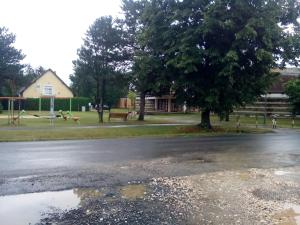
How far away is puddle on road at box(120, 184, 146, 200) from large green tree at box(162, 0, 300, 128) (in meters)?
14.6

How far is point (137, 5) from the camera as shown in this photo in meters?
36.7

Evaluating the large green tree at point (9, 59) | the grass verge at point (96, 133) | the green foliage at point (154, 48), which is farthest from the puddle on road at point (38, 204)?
the large green tree at point (9, 59)

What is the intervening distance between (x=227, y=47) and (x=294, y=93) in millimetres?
15815

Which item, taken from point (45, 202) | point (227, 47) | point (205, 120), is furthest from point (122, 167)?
point (205, 120)

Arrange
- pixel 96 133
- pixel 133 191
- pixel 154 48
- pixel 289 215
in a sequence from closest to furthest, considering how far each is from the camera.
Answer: pixel 289 215 < pixel 133 191 < pixel 96 133 < pixel 154 48

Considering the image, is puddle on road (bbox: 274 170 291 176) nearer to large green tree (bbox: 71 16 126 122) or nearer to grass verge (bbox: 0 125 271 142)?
grass verge (bbox: 0 125 271 142)

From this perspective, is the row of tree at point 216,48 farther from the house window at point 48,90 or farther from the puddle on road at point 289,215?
the house window at point 48,90

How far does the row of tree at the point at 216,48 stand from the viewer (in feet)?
78.3

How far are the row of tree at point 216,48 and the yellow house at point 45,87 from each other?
151 feet

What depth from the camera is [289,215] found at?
301 inches

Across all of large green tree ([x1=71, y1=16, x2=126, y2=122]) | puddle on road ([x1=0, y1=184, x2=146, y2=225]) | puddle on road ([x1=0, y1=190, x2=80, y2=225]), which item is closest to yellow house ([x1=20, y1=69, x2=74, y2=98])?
large green tree ([x1=71, y1=16, x2=126, y2=122])

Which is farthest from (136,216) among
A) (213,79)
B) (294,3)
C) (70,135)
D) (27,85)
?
(27,85)

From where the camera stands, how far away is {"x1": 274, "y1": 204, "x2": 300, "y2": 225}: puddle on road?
23.8ft

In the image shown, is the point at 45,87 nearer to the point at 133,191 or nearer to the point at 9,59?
the point at 9,59
